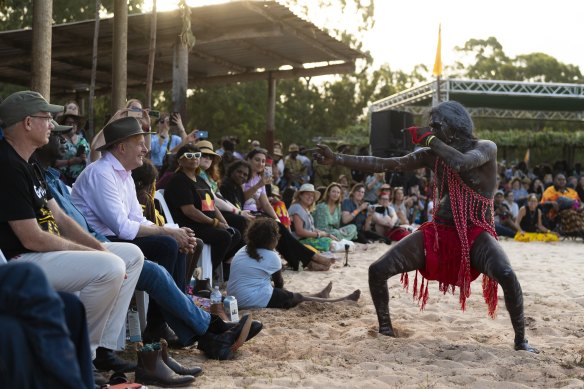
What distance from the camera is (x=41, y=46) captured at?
5.89 metres

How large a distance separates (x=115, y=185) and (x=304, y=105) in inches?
1342

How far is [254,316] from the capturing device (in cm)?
613

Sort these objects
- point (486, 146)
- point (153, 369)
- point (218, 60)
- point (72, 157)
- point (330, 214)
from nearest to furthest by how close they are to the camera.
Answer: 1. point (153, 369)
2. point (486, 146)
3. point (72, 157)
4. point (330, 214)
5. point (218, 60)

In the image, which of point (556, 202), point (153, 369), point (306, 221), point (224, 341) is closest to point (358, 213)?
point (306, 221)

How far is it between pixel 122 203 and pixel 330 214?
708cm

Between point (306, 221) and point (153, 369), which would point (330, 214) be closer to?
point (306, 221)

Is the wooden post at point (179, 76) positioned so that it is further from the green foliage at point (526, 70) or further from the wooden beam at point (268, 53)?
the green foliage at point (526, 70)

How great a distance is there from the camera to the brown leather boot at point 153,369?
3.88 m

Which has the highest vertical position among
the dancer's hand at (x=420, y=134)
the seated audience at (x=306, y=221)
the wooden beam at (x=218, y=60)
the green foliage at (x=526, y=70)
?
the green foliage at (x=526, y=70)

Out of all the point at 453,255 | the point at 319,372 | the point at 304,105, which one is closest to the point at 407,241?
the point at 453,255

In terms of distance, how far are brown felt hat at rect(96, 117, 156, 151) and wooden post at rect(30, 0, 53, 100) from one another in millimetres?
1156

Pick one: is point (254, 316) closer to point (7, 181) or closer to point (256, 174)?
point (7, 181)

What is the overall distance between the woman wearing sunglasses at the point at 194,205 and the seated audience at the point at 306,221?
3.28m

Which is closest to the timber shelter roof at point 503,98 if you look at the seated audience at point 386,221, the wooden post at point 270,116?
the wooden post at point 270,116
